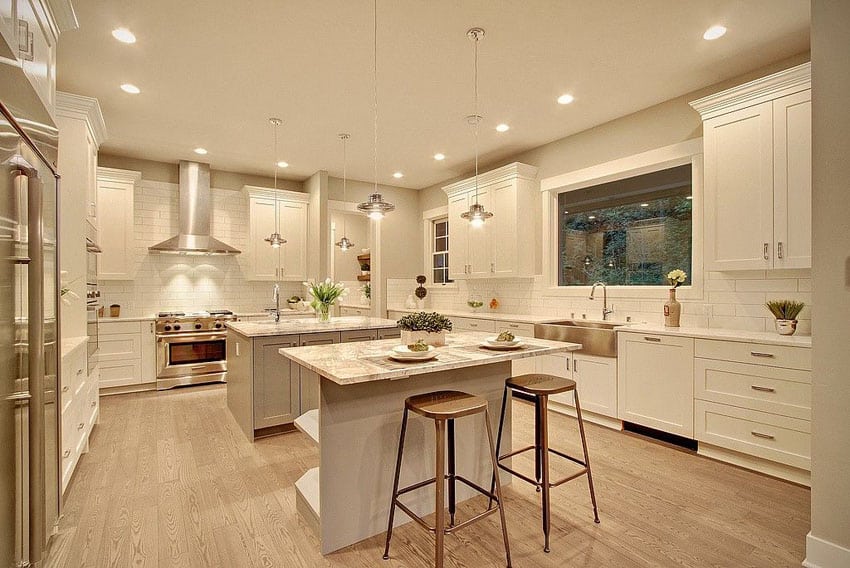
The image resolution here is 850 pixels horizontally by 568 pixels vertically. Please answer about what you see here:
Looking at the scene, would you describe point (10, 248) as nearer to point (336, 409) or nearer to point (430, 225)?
point (336, 409)

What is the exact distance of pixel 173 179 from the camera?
586 centimetres

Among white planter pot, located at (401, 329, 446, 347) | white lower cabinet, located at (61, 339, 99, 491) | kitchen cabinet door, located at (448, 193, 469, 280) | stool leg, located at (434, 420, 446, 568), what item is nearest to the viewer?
stool leg, located at (434, 420, 446, 568)

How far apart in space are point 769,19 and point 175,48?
3.93 metres

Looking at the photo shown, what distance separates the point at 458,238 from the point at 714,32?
11.7 ft

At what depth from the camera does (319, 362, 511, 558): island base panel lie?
6.82ft

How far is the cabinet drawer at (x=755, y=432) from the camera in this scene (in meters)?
2.67

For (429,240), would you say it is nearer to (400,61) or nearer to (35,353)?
(400,61)

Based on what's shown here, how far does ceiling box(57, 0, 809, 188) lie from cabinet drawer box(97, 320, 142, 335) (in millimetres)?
2100

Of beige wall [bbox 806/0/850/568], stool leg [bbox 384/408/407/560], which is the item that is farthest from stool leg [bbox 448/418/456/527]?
beige wall [bbox 806/0/850/568]

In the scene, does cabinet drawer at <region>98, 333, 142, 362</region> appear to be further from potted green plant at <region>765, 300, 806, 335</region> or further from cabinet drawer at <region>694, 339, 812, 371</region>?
potted green plant at <region>765, 300, 806, 335</region>

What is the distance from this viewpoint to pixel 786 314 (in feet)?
9.82

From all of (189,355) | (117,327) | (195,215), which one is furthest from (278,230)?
(117,327)

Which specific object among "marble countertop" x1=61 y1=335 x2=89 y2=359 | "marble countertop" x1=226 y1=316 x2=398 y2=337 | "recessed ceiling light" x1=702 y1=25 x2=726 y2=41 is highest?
"recessed ceiling light" x1=702 y1=25 x2=726 y2=41

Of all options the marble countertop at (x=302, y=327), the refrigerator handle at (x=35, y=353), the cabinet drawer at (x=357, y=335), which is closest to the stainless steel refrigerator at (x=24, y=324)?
the refrigerator handle at (x=35, y=353)
